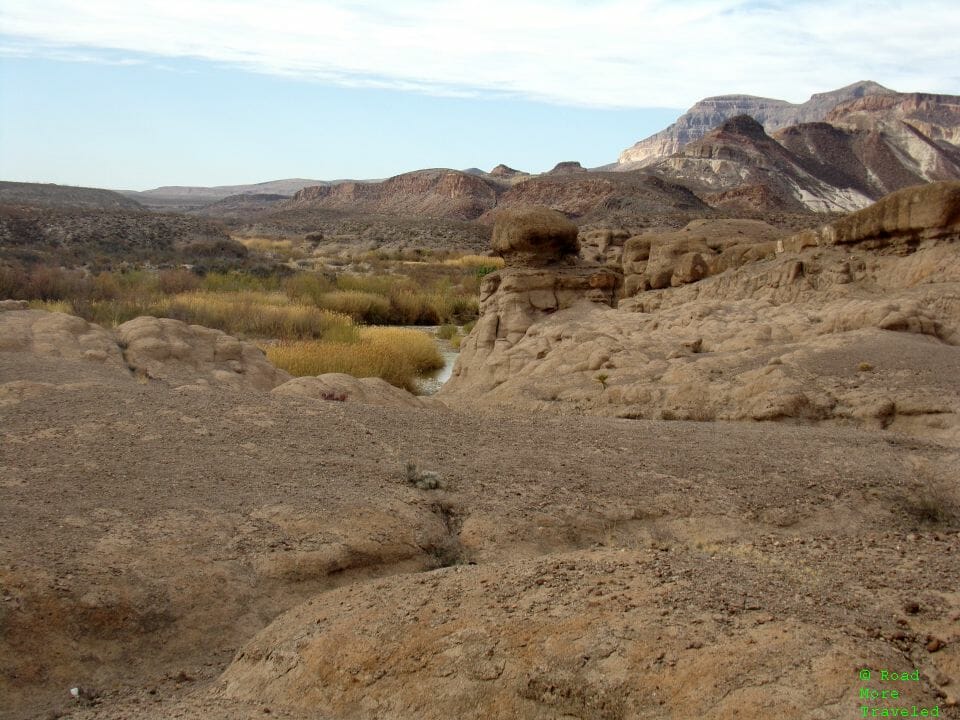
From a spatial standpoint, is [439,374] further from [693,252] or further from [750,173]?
[750,173]

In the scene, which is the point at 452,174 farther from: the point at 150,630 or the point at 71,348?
the point at 150,630

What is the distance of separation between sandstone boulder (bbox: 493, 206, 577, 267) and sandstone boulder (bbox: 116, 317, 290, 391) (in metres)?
3.99

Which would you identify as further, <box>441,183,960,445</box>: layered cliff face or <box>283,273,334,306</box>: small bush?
<box>283,273,334,306</box>: small bush

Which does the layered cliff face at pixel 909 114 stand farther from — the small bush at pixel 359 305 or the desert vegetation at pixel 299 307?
the small bush at pixel 359 305

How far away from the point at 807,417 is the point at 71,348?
7.31 metres

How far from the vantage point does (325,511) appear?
4797mm

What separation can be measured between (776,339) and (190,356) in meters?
6.61

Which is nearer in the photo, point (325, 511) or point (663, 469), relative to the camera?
point (325, 511)

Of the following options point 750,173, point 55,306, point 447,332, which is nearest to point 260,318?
point 55,306

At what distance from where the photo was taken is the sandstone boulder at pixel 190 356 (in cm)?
973

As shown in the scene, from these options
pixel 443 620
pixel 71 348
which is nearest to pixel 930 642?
pixel 443 620

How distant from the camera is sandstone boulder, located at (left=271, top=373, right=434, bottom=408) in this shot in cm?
833

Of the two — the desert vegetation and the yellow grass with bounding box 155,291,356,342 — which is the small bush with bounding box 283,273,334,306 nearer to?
the desert vegetation

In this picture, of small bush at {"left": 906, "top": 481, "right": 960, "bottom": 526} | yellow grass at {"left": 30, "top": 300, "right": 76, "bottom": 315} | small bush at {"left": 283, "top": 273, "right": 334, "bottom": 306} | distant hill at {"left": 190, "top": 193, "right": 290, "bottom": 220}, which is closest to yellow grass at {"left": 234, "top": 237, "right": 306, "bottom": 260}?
small bush at {"left": 283, "top": 273, "right": 334, "bottom": 306}
